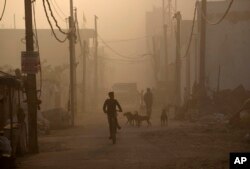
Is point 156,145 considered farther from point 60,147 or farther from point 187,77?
point 187,77

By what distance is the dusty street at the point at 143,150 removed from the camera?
1473cm

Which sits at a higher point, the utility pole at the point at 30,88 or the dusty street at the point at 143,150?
the utility pole at the point at 30,88

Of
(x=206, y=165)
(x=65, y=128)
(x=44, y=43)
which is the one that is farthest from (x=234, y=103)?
(x=44, y=43)

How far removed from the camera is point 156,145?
64.3ft

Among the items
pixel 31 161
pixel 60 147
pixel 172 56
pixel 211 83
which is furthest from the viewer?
pixel 172 56

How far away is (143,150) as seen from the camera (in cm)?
1800

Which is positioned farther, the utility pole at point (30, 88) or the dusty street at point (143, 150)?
the utility pole at point (30, 88)

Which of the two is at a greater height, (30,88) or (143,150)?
(30,88)

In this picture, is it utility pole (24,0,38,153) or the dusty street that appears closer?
the dusty street

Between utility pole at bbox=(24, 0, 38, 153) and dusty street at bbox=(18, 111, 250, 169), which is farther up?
utility pole at bbox=(24, 0, 38, 153)

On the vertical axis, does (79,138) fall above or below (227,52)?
below

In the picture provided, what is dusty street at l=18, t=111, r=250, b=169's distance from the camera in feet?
48.3

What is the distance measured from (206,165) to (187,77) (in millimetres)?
40567

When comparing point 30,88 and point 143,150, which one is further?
point 30,88
